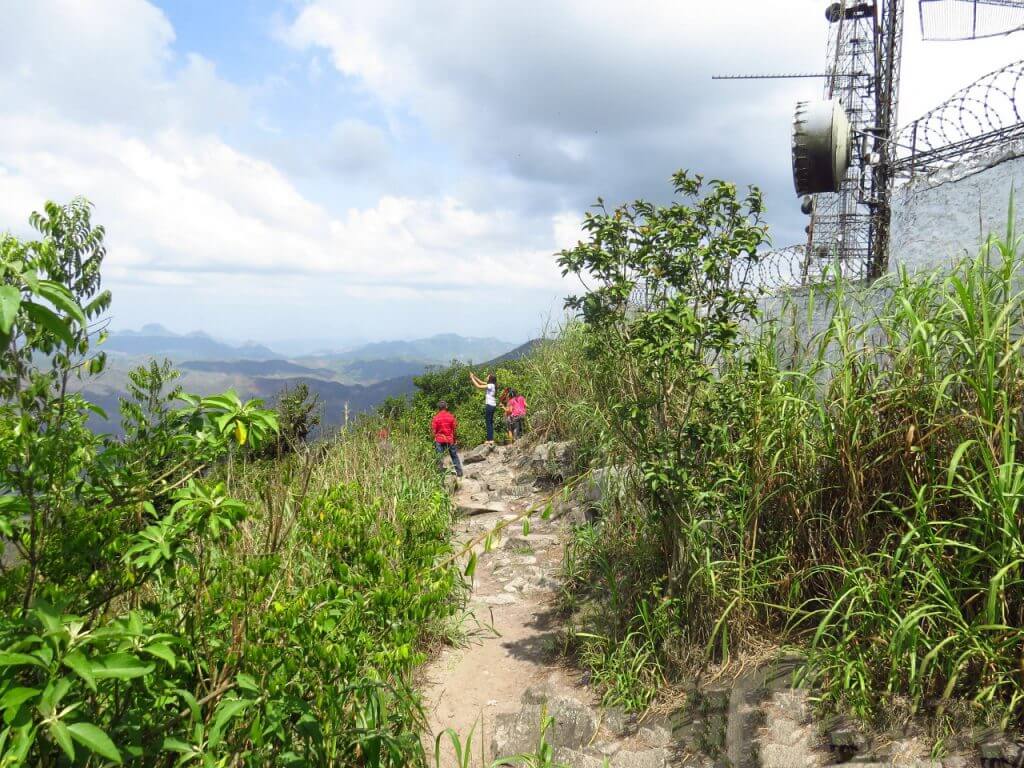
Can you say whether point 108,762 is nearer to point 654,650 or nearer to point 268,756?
point 268,756

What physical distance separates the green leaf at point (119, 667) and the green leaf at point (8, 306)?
0.94 m

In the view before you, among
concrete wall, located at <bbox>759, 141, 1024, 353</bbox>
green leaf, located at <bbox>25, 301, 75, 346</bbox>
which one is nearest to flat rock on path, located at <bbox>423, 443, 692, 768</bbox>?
concrete wall, located at <bbox>759, 141, 1024, 353</bbox>

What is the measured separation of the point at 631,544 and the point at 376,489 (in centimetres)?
344

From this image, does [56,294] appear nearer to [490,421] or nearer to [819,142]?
[819,142]

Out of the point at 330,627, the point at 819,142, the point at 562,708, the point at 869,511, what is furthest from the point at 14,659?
the point at 819,142

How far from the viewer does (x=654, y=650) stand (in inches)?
176

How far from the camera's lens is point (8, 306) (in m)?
1.28

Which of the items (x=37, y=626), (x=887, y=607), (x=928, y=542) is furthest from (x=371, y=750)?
(x=928, y=542)

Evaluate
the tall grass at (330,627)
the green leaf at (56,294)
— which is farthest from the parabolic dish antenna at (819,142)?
the green leaf at (56,294)

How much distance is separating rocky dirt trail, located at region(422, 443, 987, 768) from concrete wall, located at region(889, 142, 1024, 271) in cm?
389

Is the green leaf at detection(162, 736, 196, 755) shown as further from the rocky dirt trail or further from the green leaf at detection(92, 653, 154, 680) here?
the rocky dirt trail

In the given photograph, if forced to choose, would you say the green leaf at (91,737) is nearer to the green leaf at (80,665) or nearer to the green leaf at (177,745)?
the green leaf at (80,665)

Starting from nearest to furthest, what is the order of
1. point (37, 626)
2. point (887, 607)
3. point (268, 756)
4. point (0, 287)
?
1. point (0, 287)
2. point (37, 626)
3. point (268, 756)
4. point (887, 607)

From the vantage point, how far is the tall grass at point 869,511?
303 centimetres
